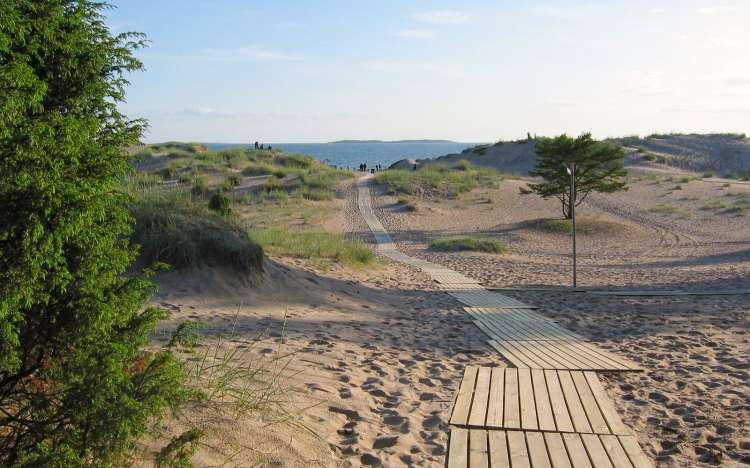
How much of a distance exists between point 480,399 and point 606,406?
1.08m

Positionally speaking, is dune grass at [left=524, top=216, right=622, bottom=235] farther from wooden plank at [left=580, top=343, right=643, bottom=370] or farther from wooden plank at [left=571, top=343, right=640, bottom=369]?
wooden plank at [left=580, top=343, right=643, bottom=370]

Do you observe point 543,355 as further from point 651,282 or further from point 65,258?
point 651,282

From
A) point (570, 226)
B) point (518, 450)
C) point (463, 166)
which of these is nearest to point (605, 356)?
point (518, 450)

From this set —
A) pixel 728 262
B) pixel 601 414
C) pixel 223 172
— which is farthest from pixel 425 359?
pixel 223 172

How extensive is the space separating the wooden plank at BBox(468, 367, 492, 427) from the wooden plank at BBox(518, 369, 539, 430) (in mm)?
302

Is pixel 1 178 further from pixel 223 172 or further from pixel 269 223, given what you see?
pixel 223 172

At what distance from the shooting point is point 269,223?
26.6 m

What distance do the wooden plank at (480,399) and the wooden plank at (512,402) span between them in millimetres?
176

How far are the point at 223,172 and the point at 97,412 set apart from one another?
4293 centimetres

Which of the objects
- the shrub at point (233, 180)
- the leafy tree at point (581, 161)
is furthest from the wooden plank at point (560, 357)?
the shrub at point (233, 180)

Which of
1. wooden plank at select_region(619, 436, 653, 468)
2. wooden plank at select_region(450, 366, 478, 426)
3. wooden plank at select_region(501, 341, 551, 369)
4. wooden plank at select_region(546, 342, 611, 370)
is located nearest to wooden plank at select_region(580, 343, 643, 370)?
wooden plank at select_region(546, 342, 611, 370)

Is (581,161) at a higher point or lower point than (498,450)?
higher

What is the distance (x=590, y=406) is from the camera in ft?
18.2

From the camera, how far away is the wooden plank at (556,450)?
4.34 m
